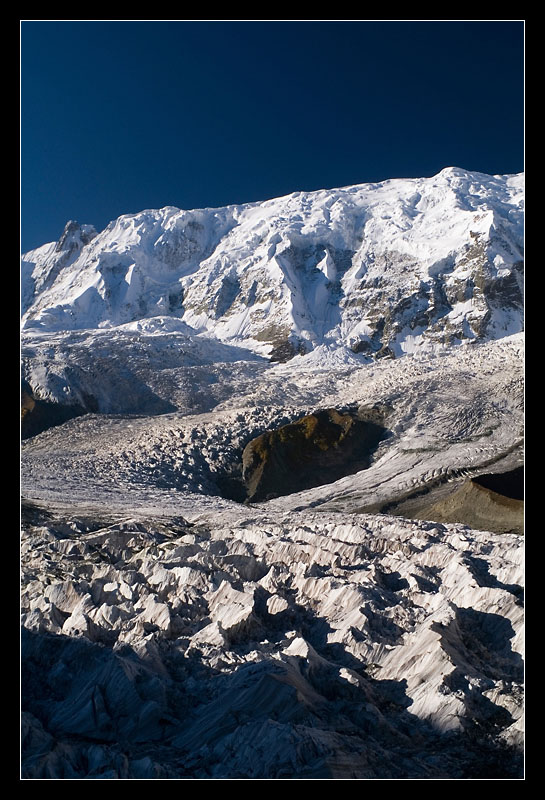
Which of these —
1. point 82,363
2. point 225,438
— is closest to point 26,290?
point 82,363

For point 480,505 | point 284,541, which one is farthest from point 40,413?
point 284,541

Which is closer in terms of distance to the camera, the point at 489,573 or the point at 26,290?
the point at 489,573

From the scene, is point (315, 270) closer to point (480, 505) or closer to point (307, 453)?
point (307, 453)

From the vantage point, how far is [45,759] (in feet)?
23.1

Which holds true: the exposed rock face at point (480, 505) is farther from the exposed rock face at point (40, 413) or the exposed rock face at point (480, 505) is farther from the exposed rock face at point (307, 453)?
the exposed rock face at point (40, 413)

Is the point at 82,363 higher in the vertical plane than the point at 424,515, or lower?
higher

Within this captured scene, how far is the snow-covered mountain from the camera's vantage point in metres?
76.8

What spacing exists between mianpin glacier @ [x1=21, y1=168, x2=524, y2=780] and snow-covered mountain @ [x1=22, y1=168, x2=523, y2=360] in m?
0.59

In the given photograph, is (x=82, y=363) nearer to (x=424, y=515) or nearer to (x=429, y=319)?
(x=424, y=515)

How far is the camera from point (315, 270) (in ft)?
290

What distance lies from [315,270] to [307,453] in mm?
57055

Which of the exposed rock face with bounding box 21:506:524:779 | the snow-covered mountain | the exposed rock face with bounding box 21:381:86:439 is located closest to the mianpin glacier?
the exposed rock face with bounding box 21:506:524:779

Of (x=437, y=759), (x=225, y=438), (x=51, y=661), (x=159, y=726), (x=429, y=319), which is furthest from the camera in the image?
(x=429, y=319)
